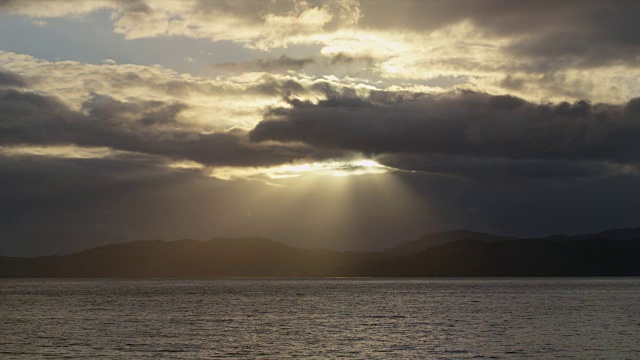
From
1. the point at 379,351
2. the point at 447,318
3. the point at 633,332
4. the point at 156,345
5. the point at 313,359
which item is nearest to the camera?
the point at 313,359

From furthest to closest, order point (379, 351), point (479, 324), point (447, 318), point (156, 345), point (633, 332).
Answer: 1. point (447, 318)
2. point (479, 324)
3. point (633, 332)
4. point (156, 345)
5. point (379, 351)

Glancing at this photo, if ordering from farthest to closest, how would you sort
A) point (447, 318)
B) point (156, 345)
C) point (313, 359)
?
point (447, 318) → point (156, 345) → point (313, 359)

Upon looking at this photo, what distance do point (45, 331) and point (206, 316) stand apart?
38.2 meters

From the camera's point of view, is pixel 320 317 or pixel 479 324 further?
pixel 320 317

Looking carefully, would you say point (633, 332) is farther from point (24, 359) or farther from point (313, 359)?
point (24, 359)

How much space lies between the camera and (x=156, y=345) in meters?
92.4

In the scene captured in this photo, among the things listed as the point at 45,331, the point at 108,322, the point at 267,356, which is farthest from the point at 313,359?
the point at 108,322

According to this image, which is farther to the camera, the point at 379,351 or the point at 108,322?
the point at 108,322

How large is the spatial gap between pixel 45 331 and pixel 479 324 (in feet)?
231

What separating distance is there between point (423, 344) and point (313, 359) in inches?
795

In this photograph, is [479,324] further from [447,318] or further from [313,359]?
[313,359]

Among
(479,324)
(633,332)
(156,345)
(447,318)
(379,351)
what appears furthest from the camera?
(447,318)

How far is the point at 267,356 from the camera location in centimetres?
8212

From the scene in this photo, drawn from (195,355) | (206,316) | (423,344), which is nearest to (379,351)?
(423,344)
